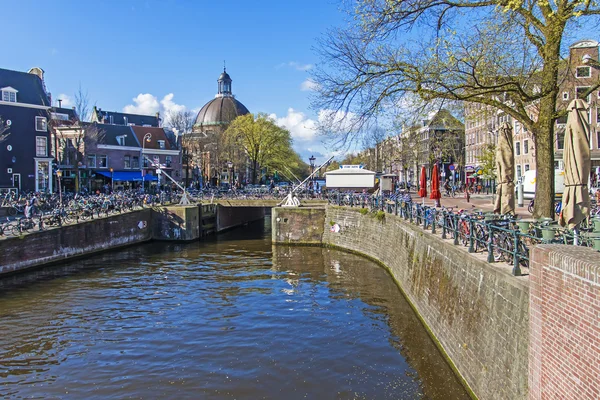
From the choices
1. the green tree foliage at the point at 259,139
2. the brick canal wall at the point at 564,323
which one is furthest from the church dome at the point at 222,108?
the brick canal wall at the point at 564,323

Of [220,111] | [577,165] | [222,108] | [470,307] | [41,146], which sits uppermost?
[222,108]

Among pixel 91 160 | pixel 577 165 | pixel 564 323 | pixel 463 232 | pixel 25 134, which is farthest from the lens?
pixel 91 160

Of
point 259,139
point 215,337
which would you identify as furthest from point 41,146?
point 215,337

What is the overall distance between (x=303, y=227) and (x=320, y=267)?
8597mm

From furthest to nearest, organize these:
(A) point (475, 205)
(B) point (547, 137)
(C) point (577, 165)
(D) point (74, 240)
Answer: (A) point (475, 205)
(D) point (74, 240)
(B) point (547, 137)
(C) point (577, 165)

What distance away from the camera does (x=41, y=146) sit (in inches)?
1849

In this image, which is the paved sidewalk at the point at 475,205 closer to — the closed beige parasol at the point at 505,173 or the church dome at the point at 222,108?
the closed beige parasol at the point at 505,173

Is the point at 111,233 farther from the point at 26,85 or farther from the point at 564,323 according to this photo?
the point at 564,323

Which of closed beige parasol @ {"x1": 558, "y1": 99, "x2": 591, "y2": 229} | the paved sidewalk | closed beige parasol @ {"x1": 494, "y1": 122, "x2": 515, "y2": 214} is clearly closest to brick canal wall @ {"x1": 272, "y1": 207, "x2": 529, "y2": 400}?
closed beige parasol @ {"x1": 558, "y1": 99, "x2": 591, "y2": 229}

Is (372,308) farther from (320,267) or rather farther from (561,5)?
(561,5)

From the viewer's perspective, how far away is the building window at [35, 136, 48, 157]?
4662 cm

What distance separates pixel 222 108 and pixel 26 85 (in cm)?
4892

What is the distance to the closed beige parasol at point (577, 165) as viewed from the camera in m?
9.77

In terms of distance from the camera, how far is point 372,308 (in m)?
17.1
